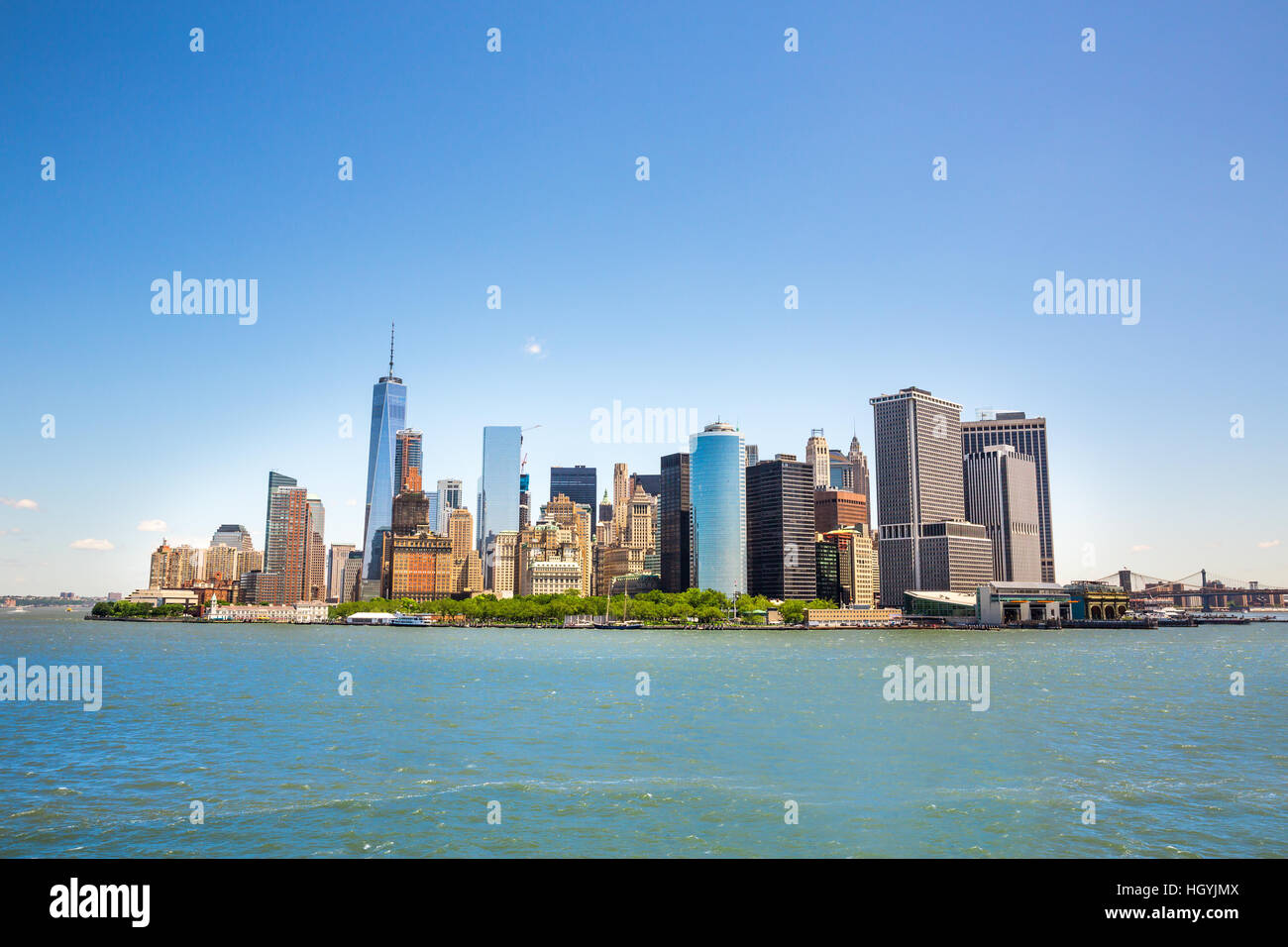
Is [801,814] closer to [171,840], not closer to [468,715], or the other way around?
[171,840]

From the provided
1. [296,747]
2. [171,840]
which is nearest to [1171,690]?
[296,747]

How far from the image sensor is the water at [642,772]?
2277cm

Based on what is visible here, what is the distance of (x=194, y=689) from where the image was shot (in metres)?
62.4

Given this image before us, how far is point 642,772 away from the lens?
3108 cm

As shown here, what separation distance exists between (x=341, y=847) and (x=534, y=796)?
22.4 feet

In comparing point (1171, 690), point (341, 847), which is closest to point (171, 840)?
point (341, 847)

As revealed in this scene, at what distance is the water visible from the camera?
74.7ft

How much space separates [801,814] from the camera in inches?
979
